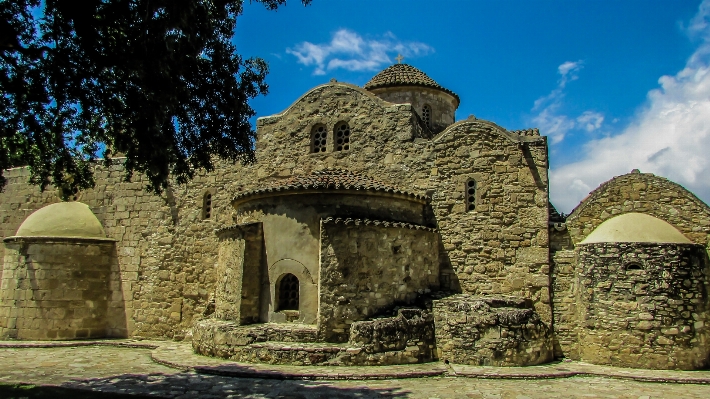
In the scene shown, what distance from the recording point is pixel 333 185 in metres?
12.2

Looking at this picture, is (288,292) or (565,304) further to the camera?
(288,292)

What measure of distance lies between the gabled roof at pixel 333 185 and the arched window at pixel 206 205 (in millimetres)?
3333

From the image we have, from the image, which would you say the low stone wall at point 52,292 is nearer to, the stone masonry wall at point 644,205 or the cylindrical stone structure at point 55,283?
the cylindrical stone structure at point 55,283

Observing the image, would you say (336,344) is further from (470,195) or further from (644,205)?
(644,205)

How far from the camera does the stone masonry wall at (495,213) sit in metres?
12.8

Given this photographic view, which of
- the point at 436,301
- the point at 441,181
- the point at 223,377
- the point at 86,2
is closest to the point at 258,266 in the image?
the point at 223,377

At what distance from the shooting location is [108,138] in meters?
9.58

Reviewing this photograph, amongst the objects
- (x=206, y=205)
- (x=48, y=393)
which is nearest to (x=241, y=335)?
(x=48, y=393)

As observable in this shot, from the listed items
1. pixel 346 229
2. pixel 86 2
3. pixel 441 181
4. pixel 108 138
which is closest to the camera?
pixel 86 2

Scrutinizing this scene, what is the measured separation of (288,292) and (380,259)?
2372mm

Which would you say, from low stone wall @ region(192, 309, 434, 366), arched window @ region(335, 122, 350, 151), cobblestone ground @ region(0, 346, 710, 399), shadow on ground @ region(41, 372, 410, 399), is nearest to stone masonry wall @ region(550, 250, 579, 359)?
cobblestone ground @ region(0, 346, 710, 399)

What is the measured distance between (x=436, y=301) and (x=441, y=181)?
11.0 ft

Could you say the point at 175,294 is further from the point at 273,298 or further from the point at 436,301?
the point at 436,301

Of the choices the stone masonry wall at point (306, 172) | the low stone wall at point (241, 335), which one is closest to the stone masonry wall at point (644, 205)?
the stone masonry wall at point (306, 172)
